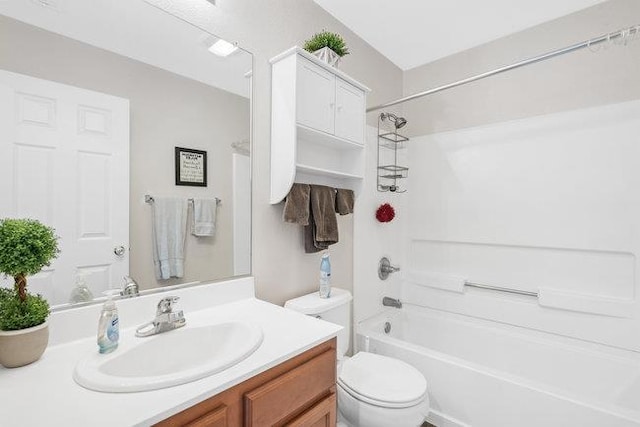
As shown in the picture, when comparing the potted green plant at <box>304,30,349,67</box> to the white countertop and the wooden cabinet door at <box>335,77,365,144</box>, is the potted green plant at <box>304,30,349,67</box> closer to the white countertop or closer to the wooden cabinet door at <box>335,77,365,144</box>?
the wooden cabinet door at <box>335,77,365,144</box>

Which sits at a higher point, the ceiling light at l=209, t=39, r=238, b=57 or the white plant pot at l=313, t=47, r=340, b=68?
the white plant pot at l=313, t=47, r=340, b=68

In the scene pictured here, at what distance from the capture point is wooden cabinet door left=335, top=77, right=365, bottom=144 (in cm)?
168

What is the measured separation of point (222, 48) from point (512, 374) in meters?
2.26

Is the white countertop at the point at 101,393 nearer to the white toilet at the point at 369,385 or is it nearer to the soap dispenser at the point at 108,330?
the soap dispenser at the point at 108,330

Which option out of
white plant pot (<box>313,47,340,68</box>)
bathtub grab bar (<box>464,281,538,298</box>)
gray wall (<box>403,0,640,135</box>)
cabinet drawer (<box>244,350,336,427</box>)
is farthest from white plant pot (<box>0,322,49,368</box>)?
gray wall (<box>403,0,640,135</box>)

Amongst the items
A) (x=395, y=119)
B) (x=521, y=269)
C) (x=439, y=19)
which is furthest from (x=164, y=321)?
(x=439, y=19)

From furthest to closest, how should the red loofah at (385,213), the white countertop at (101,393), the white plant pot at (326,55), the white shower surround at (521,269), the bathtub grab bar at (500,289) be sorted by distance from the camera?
1. the red loofah at (385,213)
2. the bathtub grab bar at (500,289)
3. the white shower surround at (521,269)
4. the white plant pot at (326,55)
5. the white countertop at (101,393)

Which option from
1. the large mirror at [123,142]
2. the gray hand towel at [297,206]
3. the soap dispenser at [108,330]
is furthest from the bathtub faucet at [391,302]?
the soap dispenser at [108,330]

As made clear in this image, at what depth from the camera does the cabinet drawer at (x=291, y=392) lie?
32.6 inches

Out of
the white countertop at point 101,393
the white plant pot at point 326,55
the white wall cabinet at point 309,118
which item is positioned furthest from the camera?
the white plant pot at point 326,55

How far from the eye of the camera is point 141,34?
1.17 m

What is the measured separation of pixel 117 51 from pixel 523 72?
2.46 metres

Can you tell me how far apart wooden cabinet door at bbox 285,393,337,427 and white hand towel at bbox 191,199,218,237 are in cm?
80

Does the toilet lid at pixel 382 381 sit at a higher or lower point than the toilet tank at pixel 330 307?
lower
